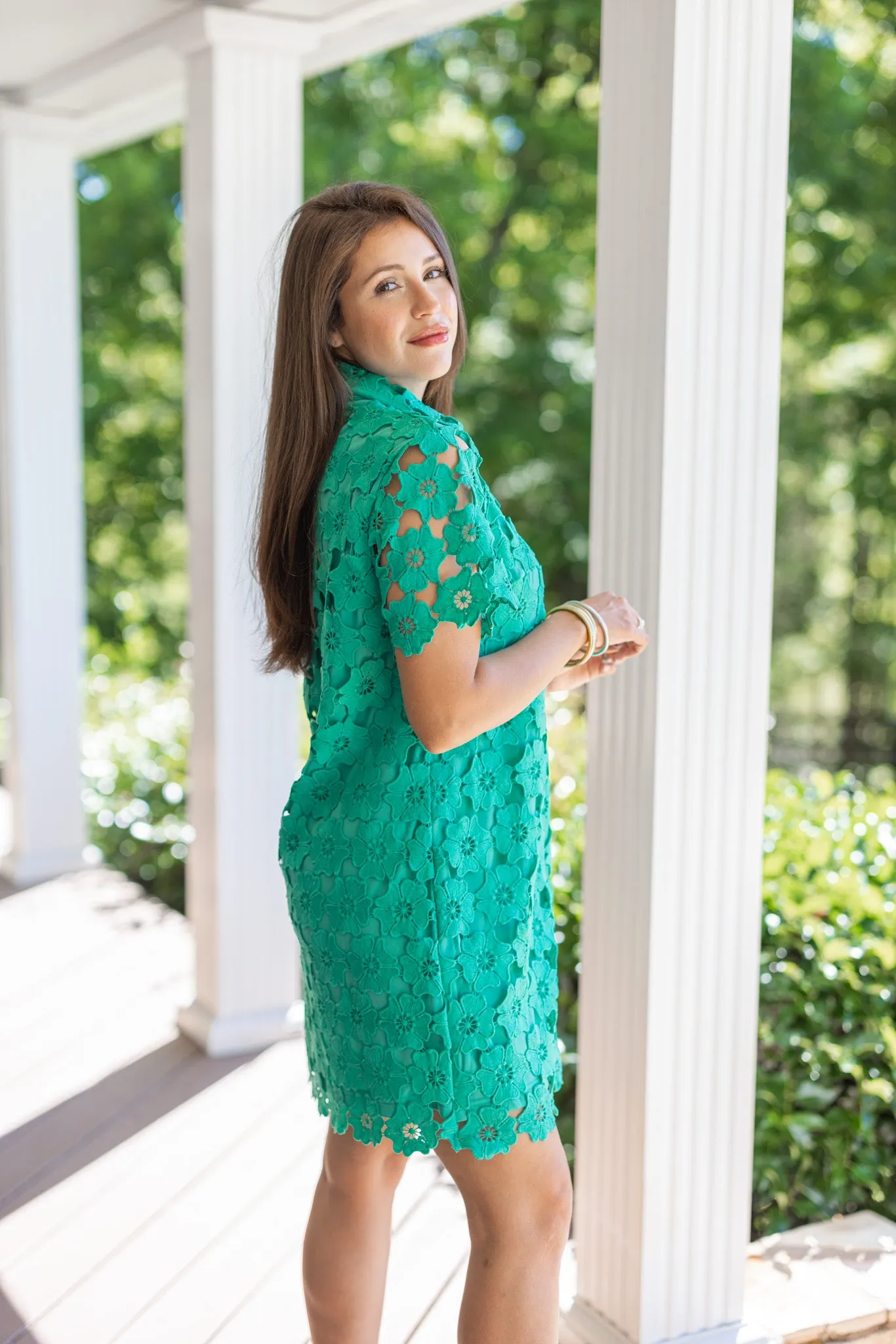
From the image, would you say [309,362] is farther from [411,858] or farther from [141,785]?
[141,785]

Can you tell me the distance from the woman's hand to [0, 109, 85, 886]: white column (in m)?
3.90

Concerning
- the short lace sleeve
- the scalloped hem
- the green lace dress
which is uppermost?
the short lace sleeve

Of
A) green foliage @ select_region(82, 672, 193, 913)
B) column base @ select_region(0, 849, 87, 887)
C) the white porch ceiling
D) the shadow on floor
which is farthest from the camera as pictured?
green foliage @ select_region(82, 672, 193, 913)

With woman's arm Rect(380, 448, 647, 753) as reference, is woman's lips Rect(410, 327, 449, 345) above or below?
above

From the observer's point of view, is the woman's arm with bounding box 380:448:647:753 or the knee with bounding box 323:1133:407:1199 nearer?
the woman's arm with bounding box 380:448:647:753

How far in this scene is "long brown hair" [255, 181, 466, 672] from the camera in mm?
1774

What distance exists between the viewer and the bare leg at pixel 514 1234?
1.75 meters

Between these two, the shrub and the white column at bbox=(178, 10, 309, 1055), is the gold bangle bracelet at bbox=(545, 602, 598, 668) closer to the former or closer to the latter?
the shrub

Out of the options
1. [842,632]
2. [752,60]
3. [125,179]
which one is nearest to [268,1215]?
[752,60]

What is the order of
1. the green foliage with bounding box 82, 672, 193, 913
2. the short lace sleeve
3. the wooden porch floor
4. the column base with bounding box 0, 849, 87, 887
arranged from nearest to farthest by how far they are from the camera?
1. the short lace sleeve
2. the wooden porch floor
3. the column base with bounding box 0, 849, 87, 887
4. the green foliage with bounding box 82, 672, 193, 913

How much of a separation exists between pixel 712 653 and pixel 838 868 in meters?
1.57

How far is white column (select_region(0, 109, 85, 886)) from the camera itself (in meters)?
5.31

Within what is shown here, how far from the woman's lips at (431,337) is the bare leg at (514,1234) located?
992 mm

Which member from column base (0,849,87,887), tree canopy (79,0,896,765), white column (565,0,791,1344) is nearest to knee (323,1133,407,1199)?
white column (565,0,791,1344)
